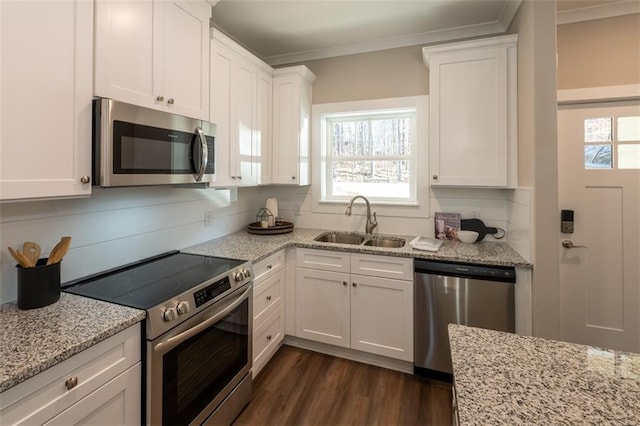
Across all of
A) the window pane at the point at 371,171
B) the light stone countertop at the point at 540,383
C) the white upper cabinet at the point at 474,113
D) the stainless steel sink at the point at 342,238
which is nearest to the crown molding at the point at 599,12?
the white upper cabinet at the point at 474,113

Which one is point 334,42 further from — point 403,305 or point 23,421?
point 23,421

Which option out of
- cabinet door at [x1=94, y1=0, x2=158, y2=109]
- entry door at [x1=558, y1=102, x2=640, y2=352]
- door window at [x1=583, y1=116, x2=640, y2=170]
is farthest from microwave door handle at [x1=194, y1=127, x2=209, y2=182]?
door window at [x1=583, y1=116, x2=640, y2=170]

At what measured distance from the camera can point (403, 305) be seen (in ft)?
7.35

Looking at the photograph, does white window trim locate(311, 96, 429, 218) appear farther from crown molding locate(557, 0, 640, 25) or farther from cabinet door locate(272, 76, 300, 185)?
crown molding locate(557, 0, 640, 25)

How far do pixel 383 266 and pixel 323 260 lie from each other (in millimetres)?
480

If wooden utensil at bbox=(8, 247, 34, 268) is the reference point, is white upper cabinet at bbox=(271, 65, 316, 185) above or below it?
above

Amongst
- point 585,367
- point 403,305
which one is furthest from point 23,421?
point 403,305

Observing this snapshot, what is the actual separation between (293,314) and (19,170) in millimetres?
1986

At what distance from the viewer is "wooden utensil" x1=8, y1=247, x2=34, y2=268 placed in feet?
3.96

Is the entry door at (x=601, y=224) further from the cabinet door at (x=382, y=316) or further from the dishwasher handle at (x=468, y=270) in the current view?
the cabinet door at (x=382, y=316)

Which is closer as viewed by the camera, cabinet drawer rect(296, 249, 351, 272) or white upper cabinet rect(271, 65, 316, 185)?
cabinet drawer rect(296, 249, 351, 272)

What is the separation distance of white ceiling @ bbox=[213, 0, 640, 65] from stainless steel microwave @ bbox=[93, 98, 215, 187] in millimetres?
1118

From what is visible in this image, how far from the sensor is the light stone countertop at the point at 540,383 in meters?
0.64

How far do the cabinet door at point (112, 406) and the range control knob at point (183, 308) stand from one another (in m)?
0.24
